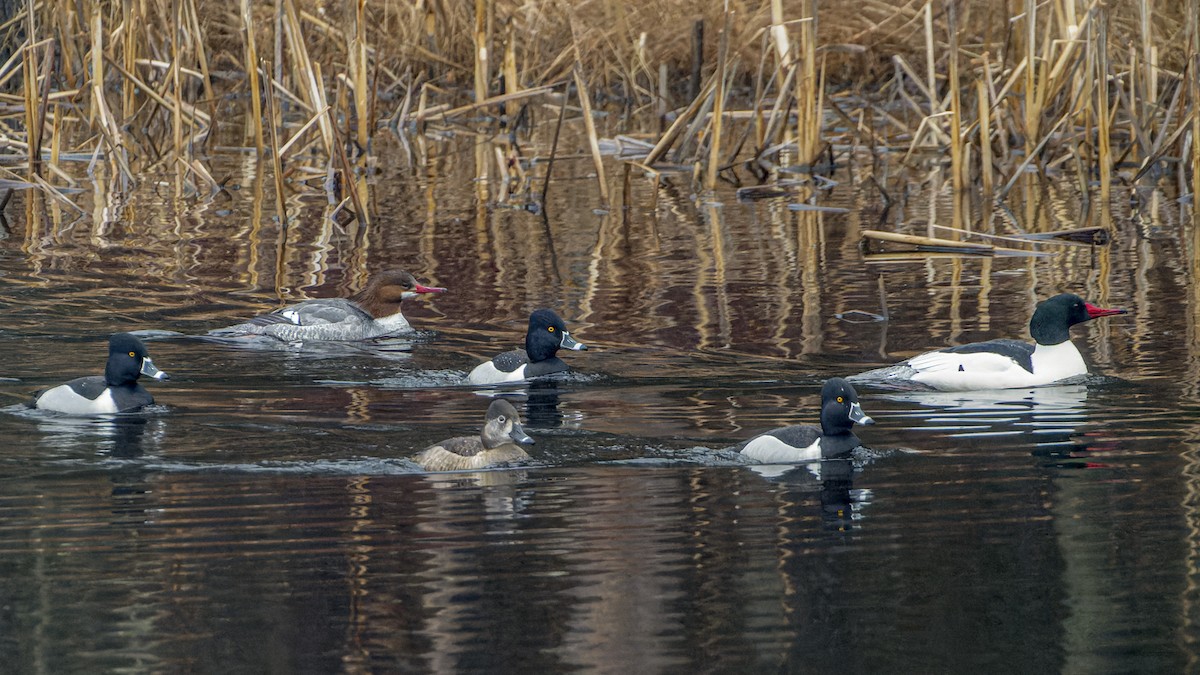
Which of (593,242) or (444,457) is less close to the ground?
(593,242)

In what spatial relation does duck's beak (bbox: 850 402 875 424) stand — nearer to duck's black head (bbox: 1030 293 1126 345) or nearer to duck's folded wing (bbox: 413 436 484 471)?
duck's folded wing (bbox: 413 436 484 471)

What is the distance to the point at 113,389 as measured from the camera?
941 cm

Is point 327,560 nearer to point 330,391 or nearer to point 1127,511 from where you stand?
point 1127,511

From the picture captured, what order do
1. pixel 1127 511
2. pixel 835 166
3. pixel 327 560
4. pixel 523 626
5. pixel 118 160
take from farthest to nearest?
1. pixel 835 166
2. pixel 118 160
3. pixel 1127 511
4. pixel 327 560
5. pixel 523 626

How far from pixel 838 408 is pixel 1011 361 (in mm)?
2064

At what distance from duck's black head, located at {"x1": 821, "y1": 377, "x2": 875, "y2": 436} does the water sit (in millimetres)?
214

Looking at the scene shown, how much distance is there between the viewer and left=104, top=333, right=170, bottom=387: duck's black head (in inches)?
372

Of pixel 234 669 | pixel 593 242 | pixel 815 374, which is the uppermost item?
pixel 593 242

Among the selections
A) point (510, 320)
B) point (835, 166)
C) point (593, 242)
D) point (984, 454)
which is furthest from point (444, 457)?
point (835, 166)

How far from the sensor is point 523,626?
5496 mm

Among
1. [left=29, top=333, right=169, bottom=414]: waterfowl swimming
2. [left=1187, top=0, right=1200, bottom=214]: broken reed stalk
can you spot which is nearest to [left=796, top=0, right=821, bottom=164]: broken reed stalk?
[left=1187, top=0, right=1200, bottom=214]: broken reed stalk

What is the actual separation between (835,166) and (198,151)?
720 centimetres

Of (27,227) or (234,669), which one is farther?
(27,227)

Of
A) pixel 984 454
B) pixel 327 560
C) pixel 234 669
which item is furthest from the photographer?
pixel 984 454
